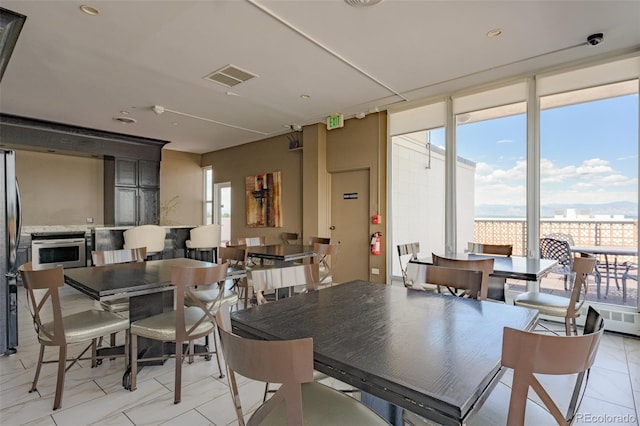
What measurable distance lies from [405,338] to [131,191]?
25.4 ft

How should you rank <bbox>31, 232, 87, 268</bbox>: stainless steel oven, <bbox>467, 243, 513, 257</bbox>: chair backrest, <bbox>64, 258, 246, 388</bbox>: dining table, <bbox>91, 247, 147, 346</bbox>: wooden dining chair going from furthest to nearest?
1. <bbox>31, 232, 87, 268</bbox>: stainless steel oven
2. <bbox>467, 243, 513, 257</bbox>: chair backrest
3. <bbox>91, 247, 147, 346</bbox>: wooden dining chair
4. <bbox>64, 258, 246, 388</bbox>: dining table

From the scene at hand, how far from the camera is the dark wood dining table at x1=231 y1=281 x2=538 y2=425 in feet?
2.95

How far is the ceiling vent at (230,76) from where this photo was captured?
152 inches

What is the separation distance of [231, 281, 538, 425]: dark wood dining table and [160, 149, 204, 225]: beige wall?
7616 mm

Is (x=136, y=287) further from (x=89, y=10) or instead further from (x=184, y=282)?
(x=89, y=10)

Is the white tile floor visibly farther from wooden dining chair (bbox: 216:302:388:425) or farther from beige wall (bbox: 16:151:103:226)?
beige wall (bbox: 16:151:103:226)

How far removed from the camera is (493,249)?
3.92m

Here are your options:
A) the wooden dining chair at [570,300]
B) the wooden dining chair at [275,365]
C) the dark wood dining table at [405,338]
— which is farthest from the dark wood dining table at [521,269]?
the wooden dining chair at [275,365]

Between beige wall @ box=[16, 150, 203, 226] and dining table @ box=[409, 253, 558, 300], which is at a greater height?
beige wall @ box=[16, 150, 203, 226]

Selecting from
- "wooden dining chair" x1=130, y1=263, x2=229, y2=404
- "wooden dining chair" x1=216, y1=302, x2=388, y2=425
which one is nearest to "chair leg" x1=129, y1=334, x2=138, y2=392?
"wooden dining chair" x1=130, y1=263, x2=229, y2=404

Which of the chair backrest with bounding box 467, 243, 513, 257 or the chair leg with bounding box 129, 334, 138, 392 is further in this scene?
the chair backrest with bounding box 467, 243, 513, 257

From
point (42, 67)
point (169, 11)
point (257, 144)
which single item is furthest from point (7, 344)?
point (257, 144)

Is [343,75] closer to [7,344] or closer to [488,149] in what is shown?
[488,149]

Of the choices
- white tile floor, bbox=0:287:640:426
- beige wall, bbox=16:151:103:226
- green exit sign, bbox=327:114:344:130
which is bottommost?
white tile floor, bbox=0:287:640:426
